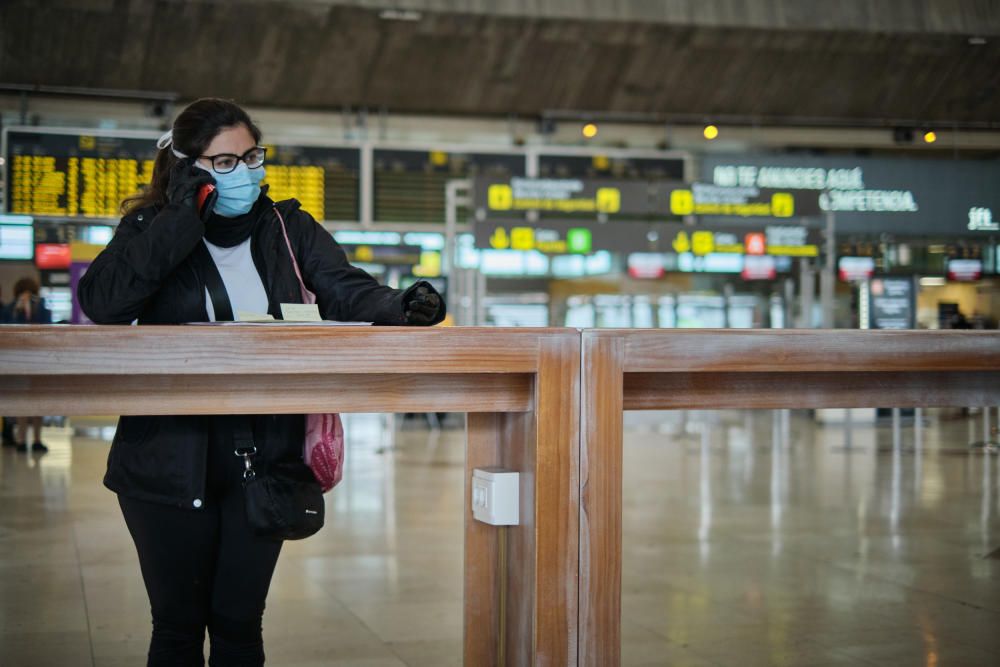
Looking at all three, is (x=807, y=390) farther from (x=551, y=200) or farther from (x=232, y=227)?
(x=551, y=200)

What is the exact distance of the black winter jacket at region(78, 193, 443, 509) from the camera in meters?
1.92

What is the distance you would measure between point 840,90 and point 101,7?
8604mm

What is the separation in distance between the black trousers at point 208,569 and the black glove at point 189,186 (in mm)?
424

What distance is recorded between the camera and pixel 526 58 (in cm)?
1257

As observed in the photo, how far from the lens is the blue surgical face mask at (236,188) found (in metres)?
2.09

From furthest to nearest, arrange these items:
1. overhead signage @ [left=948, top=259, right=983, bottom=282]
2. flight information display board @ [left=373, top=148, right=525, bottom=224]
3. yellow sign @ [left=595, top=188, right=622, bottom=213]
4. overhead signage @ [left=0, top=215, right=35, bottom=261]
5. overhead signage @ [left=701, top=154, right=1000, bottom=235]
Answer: overhead signage @ [left=948, top=259, right=983, bottom=282], overhead signage @ [left=0, top=215, right=35, bottom=261], overhead signage @ [left=701, top=154, right=1000, bottom=235], yellow sign @ [left=595, top=188, right=622, bottom=213], flight information display board @ [left=373, top=148, right=525, bottom=224]

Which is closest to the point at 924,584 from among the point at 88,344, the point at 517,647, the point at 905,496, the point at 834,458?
the point at 905,496

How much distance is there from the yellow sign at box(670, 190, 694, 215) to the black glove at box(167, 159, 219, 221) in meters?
9.78

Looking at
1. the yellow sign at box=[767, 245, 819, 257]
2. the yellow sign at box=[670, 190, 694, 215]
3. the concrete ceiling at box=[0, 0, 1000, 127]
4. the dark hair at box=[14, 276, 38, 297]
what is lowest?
the dark hair at box=[14, 276, 38, 297]

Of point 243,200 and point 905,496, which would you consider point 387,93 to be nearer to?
point 905,496

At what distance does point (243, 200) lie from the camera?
211 centimetres

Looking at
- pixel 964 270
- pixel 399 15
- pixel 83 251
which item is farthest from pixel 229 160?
pixel 964 270

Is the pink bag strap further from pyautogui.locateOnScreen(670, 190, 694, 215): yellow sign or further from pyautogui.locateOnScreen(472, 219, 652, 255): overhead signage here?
pyautogui.locateOnScreen(670, 190, 694, 215): yellow sign

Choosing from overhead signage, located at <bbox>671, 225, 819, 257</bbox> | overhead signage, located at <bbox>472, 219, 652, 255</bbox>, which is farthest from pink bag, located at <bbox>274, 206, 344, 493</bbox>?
overhead signage, located at <bbox>671, 225, 819, 257</bbox>
